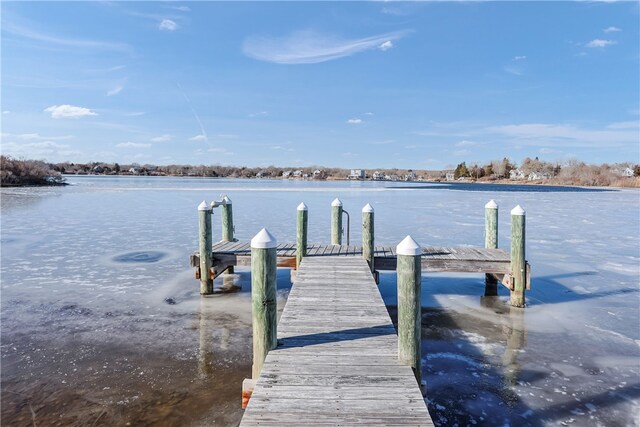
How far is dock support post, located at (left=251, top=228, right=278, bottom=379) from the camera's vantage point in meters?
4.95

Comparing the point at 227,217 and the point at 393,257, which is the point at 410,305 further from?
the point at 227,217

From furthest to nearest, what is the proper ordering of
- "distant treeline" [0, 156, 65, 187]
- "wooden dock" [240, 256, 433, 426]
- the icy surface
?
"distant treeline" [0, 156, 65, 187] → the icy surface → "wooden dock" [240, 256, 433, 426]

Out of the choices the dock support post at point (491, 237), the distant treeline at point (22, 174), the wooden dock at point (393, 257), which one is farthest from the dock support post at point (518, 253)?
the distant treeline at point (22, 174)

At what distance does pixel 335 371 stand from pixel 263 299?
1.14m

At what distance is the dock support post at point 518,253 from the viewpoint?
990 centimetres

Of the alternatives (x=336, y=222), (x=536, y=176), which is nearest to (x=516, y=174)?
(x=536, y=176)

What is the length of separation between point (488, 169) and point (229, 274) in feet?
532

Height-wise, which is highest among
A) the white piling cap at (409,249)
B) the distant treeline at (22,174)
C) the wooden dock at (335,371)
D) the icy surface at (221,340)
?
the distant treeline at (22,174)

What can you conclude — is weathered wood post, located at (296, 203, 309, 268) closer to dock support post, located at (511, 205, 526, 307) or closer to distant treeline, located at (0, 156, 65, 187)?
dock support post, located at (511, 205, 526, 307)

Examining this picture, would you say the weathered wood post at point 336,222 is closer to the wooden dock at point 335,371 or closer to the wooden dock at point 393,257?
the wooden dock at point 393,257

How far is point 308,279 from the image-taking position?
332 inches

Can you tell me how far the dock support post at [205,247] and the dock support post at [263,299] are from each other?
6.03 metres

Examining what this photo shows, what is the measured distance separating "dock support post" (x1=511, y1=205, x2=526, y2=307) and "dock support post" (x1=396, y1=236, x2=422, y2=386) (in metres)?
6.16

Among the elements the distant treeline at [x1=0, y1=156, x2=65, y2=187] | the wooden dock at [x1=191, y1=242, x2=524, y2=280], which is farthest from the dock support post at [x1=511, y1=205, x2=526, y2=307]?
the distant treeline at [x1=0, y1=156, x2=65, y2=187]
